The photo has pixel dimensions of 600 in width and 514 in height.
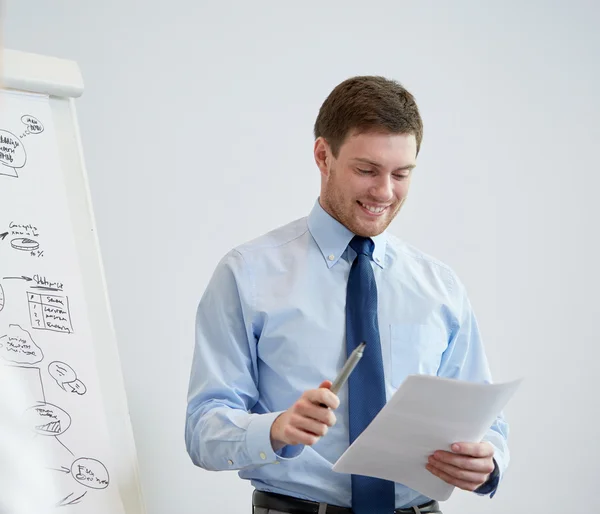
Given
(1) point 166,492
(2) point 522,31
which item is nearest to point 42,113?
(1) point 166,492

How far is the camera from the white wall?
2.39 m

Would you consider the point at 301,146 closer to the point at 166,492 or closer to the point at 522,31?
the point at 522,31

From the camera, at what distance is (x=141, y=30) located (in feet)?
7.89

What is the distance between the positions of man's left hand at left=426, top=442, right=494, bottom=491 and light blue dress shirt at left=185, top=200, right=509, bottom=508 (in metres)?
0.15

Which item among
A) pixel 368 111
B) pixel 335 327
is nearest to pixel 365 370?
pixel 335 327

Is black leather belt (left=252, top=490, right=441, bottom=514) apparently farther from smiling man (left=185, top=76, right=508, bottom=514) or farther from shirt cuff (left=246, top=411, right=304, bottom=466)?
shirt cuff (left=246, top=411, right=304, bottom=466)

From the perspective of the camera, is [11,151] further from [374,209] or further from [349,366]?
[349,366]

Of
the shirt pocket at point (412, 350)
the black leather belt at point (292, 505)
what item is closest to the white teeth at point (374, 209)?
the shirt pocket at point (412, 350)

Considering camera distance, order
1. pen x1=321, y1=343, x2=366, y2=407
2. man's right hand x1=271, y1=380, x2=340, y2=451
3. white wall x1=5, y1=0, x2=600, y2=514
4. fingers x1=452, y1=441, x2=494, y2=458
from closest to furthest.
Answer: pen x1=321, y1=343, x2=366, y2=407 < man's right hand x1=271, y1=380, x2=340, y2=451 < fingers x1=452, y1=441, x2=494, y2=458 < white wall x1=5, y1=0, x2=600, y2=514

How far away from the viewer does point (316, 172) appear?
2.67 metres

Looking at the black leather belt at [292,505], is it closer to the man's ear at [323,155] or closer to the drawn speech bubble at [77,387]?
the drawn speech bubble at [77,387]

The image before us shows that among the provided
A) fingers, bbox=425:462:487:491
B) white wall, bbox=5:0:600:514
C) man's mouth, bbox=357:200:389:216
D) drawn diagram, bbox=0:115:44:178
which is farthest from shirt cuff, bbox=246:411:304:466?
white wall, bbox=5:0:600:514

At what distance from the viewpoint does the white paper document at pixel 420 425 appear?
4.44 feet

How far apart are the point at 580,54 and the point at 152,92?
1561 millimetres
